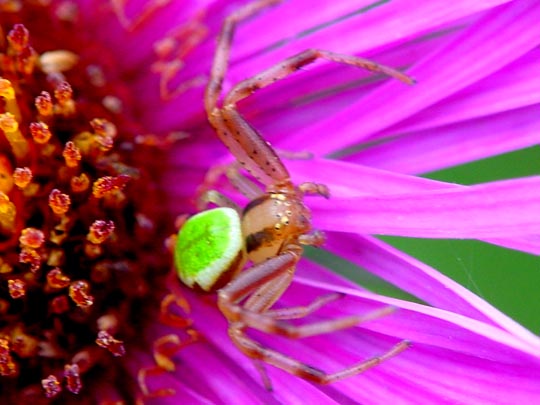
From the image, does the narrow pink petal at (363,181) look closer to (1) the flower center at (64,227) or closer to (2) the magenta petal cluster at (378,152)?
(2) the magenta petal cluster at (378,152)

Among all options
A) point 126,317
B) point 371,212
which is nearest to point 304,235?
point 371,212

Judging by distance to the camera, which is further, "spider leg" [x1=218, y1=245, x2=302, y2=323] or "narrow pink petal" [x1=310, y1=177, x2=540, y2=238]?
"spider leg" [x1=218, y1=245, x2=302, y2=323]

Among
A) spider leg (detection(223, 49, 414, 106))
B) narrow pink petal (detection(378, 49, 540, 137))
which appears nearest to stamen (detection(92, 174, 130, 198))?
spider leg (detection(223, 49, 414, 106))

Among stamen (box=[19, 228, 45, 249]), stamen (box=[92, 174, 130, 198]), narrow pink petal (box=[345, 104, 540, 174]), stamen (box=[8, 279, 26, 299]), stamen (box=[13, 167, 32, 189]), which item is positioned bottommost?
stamen (box=[8, 279, 26, 299])

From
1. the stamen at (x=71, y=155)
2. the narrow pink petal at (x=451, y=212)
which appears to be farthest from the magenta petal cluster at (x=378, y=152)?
the stamen at (x=71, y=155)

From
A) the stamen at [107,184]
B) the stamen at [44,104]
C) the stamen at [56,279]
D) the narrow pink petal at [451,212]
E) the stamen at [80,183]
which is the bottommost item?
the stamen at [56,279]

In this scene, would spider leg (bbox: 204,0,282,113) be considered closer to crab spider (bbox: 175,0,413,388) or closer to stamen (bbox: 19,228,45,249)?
crab spider (bbox: 175,0,413,388)
